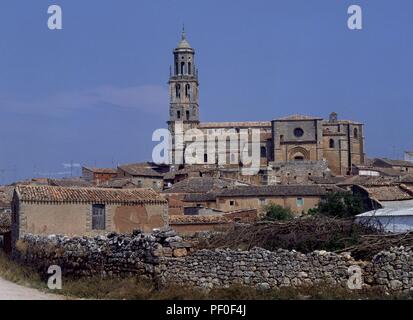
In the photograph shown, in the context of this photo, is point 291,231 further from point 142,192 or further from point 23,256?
point 142,192

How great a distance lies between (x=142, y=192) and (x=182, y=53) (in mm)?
96975

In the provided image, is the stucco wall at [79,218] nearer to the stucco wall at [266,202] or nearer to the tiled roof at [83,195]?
the tiled roof at [83,195]

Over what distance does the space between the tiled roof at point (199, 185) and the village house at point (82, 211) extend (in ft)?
114

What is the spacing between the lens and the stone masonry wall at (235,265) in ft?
42.4

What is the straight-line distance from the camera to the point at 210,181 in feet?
220

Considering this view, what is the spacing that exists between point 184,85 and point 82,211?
99.0 meters

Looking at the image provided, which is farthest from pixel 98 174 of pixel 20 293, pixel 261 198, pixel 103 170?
pixel 20 293

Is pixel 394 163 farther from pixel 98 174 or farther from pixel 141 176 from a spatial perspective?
pixel 98 174

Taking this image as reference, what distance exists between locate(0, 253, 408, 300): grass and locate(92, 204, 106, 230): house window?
30.8ft

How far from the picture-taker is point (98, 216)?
26.3m

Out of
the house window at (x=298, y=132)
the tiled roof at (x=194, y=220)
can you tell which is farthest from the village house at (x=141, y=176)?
the tiled roof at (x=194, y=220)

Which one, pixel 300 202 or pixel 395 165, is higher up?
pixel 395 165

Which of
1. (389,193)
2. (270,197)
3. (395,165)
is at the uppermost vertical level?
(395,165)

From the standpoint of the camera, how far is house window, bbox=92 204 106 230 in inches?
1026
